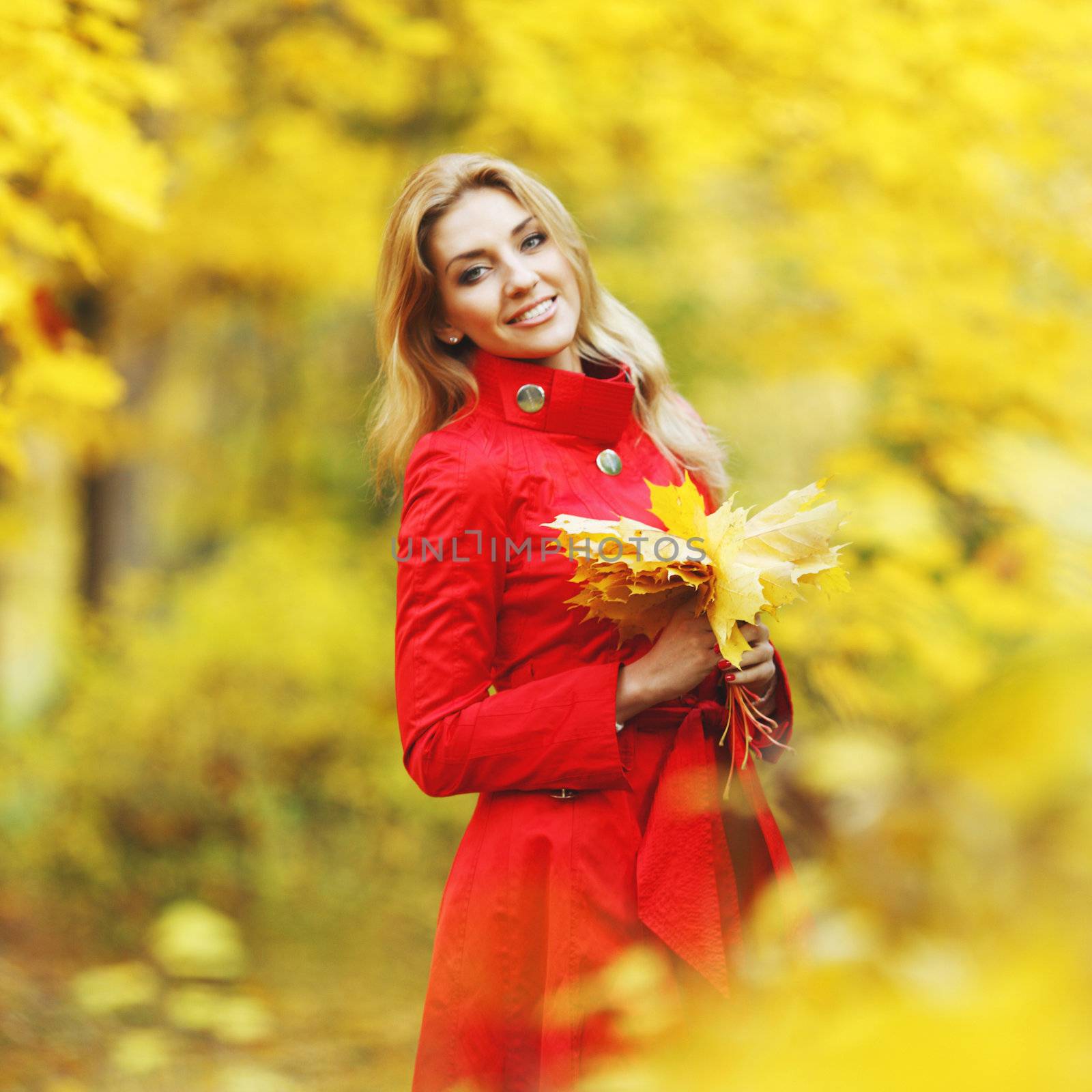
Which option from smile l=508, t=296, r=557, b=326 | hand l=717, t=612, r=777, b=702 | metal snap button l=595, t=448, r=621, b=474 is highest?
smile l=508, t=296, r=557, b=326

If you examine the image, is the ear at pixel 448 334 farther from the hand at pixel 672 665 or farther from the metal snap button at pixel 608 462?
the hand at pixel 672 665

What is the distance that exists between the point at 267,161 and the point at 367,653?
2768 mm

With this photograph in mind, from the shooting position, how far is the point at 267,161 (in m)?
6.10

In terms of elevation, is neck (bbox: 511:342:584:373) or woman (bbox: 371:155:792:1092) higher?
neck (bbox: 511:342:584:373)

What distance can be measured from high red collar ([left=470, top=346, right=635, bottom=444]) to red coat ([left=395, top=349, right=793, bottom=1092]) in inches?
2.4

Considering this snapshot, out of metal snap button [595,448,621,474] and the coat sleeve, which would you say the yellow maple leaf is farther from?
metal snap button [595,448,621,474]

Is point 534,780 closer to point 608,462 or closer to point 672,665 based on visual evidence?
point 672,665

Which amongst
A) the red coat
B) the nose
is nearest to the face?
the nose

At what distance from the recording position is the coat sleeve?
1596 millimetres

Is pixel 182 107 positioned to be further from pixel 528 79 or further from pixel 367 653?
pixel 367 653

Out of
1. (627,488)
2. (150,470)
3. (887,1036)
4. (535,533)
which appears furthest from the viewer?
(150,470)

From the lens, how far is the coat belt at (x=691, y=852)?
157 cm

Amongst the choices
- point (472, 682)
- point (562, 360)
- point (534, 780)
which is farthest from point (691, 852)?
point (562, 360)

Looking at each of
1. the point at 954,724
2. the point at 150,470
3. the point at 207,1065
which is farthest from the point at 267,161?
the point at 954,724
